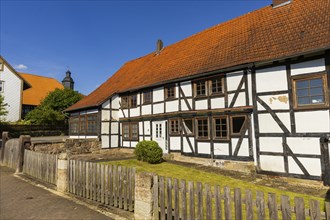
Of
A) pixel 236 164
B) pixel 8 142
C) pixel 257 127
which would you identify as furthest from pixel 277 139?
pixel 8 142

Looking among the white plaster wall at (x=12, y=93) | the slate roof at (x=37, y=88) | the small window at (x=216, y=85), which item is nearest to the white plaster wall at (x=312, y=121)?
the small window at (x=216, y=85)

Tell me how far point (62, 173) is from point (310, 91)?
10.8m

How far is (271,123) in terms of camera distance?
10219 mm

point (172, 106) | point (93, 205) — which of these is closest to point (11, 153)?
point (93, 205)

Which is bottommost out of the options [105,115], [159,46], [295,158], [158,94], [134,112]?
[295,158]

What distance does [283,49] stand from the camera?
33.7ft

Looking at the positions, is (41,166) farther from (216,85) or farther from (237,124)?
(237,124)

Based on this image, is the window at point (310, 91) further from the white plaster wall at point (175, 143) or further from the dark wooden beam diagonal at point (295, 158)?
the white plaster wall at point (175, 143)

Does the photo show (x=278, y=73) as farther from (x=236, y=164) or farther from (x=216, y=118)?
(x=236, y=164)

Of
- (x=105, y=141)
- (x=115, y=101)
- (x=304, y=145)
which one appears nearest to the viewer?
(x=304, y=145)

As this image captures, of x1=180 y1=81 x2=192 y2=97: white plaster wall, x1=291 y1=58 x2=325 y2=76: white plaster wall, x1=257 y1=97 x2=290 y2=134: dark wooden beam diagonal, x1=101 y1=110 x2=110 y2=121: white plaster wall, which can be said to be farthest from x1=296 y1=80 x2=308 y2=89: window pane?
x1=101 y1=110 x2=110 y2=121: white plaster wall

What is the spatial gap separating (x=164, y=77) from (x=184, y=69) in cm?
174

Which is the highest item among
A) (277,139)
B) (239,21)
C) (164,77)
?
(239,21)

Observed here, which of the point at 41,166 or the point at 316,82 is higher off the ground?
the point at 316,82
